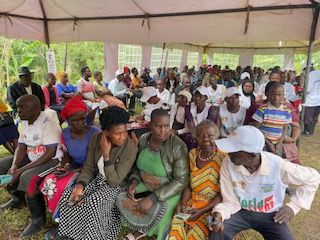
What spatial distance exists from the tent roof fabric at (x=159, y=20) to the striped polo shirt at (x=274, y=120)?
891 mm

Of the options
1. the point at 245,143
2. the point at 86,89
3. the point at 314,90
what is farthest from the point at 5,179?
the point at 314,90

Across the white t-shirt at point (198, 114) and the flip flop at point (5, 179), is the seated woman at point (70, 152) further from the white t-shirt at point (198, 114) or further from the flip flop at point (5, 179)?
the white t-shirt at point (198, 114)

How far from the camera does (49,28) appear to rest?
5.19 meters

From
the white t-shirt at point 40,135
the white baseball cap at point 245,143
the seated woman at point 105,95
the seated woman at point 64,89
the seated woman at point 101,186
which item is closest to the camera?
the white baseball cap at point 245,143

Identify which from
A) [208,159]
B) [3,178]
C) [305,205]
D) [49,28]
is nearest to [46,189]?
[3,178]

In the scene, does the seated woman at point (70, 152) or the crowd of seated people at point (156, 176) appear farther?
the seated woman at point (70, 152)

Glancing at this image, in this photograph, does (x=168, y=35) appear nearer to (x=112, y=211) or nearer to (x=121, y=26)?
(x=121, y=26)

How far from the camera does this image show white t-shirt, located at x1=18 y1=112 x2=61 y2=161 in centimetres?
313

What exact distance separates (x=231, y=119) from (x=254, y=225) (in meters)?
1.76

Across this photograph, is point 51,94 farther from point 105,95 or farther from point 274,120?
point 274,120

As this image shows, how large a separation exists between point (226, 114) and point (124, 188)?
1751 mm

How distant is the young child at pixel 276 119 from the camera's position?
3418 mm

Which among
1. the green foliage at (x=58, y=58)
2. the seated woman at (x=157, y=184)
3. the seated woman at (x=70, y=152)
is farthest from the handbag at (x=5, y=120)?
the green foliage at (x=58, y=58)

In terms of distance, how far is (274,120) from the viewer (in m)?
3.42
